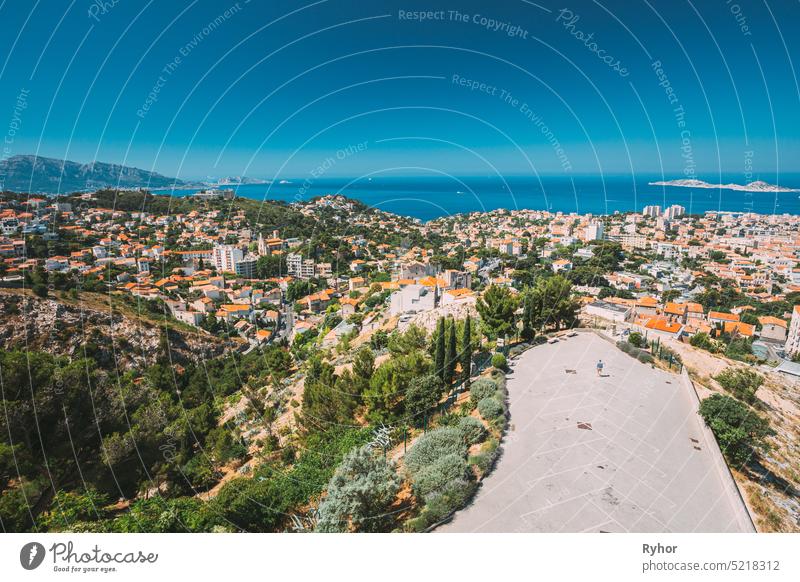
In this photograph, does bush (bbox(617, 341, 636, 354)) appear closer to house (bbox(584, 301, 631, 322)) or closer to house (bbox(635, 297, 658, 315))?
house (bbox(584, 301, 631, 322))

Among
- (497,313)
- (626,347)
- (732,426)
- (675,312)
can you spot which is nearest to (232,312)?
(497,313)

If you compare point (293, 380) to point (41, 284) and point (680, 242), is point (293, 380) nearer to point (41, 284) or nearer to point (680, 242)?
point (41, 284)

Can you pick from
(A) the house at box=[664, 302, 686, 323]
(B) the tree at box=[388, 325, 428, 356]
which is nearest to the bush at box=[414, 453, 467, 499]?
(B) the tree at box=[388, 325, 428, 356]

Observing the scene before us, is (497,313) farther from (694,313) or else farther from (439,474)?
(694,313)

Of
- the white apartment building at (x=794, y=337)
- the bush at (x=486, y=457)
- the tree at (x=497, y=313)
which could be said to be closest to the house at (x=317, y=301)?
the tree at (x=497, y=313)

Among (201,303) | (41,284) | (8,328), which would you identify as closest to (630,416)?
(8,328)

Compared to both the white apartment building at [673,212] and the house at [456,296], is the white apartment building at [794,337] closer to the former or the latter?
the house at [456,296]
